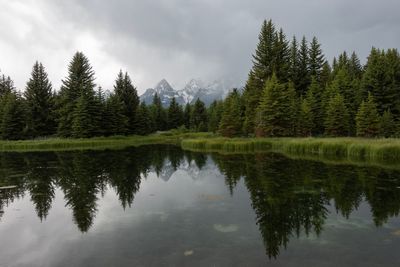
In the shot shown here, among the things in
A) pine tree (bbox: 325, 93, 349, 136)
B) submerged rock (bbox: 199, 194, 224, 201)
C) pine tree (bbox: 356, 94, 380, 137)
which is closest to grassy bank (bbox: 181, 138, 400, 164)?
pine tree (bbox: 356, 94, 380, 137)

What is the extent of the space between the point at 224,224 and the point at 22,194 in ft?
30.3

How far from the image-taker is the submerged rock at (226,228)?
8.59 m

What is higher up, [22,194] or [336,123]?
[336,123]

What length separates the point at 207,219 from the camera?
9688 millimetres

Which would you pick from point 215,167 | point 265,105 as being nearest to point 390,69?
point 265,105

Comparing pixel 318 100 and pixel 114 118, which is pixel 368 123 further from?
pixel 114 118

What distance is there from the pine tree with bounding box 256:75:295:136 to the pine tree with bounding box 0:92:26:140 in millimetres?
35710

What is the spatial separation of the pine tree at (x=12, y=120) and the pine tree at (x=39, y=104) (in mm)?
1044

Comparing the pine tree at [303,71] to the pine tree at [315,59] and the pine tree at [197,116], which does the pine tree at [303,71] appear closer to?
the pine tree at [315,59]

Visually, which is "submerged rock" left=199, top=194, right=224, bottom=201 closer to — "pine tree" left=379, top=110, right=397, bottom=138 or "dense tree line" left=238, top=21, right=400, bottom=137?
"dense tree line" left=238, top=21, right=400, bottom=137

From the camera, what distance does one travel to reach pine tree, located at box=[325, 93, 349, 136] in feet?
121

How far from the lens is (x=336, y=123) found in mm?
37219

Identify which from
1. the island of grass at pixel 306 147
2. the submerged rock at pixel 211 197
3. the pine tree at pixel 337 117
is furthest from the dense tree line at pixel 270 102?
the submerged rock at pixel 211 197

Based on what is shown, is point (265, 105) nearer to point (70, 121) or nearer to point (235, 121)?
point (235, 121)
